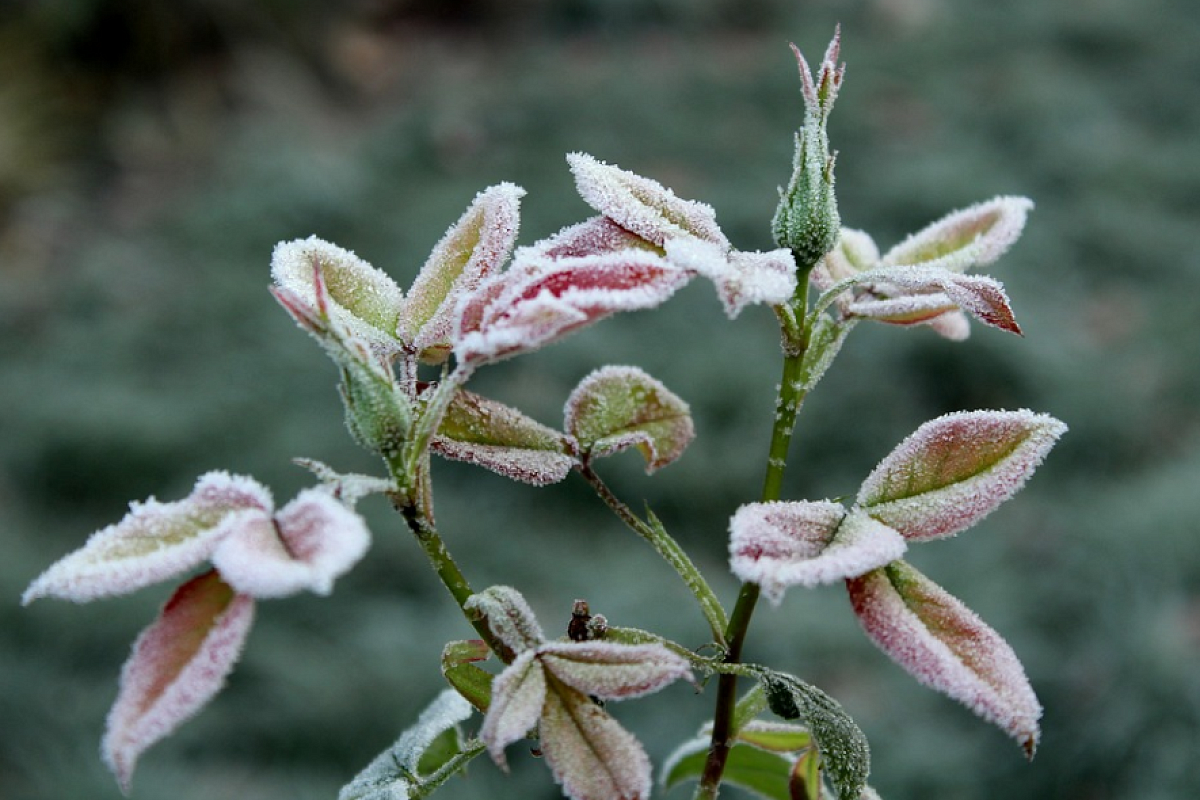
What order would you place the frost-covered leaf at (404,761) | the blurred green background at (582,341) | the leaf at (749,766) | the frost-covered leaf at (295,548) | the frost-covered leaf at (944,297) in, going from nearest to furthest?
1. the frost-covered leaf at (295,548)
2. the frost-covered leaf at (944,297)
3. the frost-covered leaf at (404,761)
4. the leaf at (749,766)
5. the blurred green background at (582,341)

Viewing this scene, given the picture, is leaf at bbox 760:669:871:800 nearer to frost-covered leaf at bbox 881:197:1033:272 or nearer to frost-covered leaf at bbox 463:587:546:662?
frost-covered leaf at bbox 463:587:546:662

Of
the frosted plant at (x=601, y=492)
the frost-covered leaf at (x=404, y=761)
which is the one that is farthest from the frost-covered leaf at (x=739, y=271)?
the frost-covered leaf at (x=404, y=761)

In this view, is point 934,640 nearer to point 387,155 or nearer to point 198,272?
point 198,272

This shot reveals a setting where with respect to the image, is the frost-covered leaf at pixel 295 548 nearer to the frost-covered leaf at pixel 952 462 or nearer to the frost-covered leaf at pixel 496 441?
the frost-covered leaf at pixel 496 441

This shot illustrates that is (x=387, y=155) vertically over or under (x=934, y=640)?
over

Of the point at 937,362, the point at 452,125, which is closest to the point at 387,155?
the point at 452,125

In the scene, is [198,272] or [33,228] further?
[33,228]

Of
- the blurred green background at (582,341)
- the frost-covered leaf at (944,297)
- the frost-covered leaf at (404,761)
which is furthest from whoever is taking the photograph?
the blurred green background at (582,341)

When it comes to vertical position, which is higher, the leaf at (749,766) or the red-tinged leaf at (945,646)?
the red-tinged leaf at (945,646)
